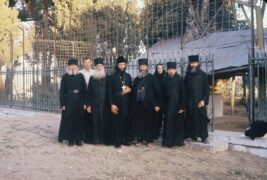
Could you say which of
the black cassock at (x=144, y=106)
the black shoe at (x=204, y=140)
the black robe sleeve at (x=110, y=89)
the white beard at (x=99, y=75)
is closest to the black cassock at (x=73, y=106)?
the white beard at (x=99, y=75)

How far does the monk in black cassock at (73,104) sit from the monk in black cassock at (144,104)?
1.08 metres

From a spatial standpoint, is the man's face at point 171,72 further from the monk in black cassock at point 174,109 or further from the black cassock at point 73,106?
the black cassock at point 73,106

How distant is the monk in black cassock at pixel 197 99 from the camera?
8742 millimetres

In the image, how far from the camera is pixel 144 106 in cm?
898

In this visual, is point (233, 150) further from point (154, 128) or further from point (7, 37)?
point (7, 37)

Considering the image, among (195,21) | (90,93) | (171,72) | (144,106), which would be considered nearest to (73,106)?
(90,93)

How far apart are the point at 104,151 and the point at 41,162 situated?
1454mm

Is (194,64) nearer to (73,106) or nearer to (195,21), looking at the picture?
(73,106)

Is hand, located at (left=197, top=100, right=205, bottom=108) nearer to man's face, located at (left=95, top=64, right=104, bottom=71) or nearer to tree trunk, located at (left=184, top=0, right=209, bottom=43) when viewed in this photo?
man's face, located at (left=95, top=64, right=104, bottom=71)

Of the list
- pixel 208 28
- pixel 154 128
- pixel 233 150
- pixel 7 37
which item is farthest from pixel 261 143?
pixel 7 37

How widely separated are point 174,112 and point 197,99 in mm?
517

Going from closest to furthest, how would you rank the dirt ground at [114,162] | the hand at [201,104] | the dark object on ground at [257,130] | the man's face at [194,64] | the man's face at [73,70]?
the dirt ground at [114,162] < the dark object on ground at [257,130] < the hand at [201,104] < the man's face at [194,64] < the man's face at [73,70]

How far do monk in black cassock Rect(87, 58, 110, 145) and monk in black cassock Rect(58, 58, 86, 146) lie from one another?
20 centimetres

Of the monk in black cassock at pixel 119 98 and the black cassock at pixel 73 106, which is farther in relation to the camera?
the black cassock at pixel 73 106
